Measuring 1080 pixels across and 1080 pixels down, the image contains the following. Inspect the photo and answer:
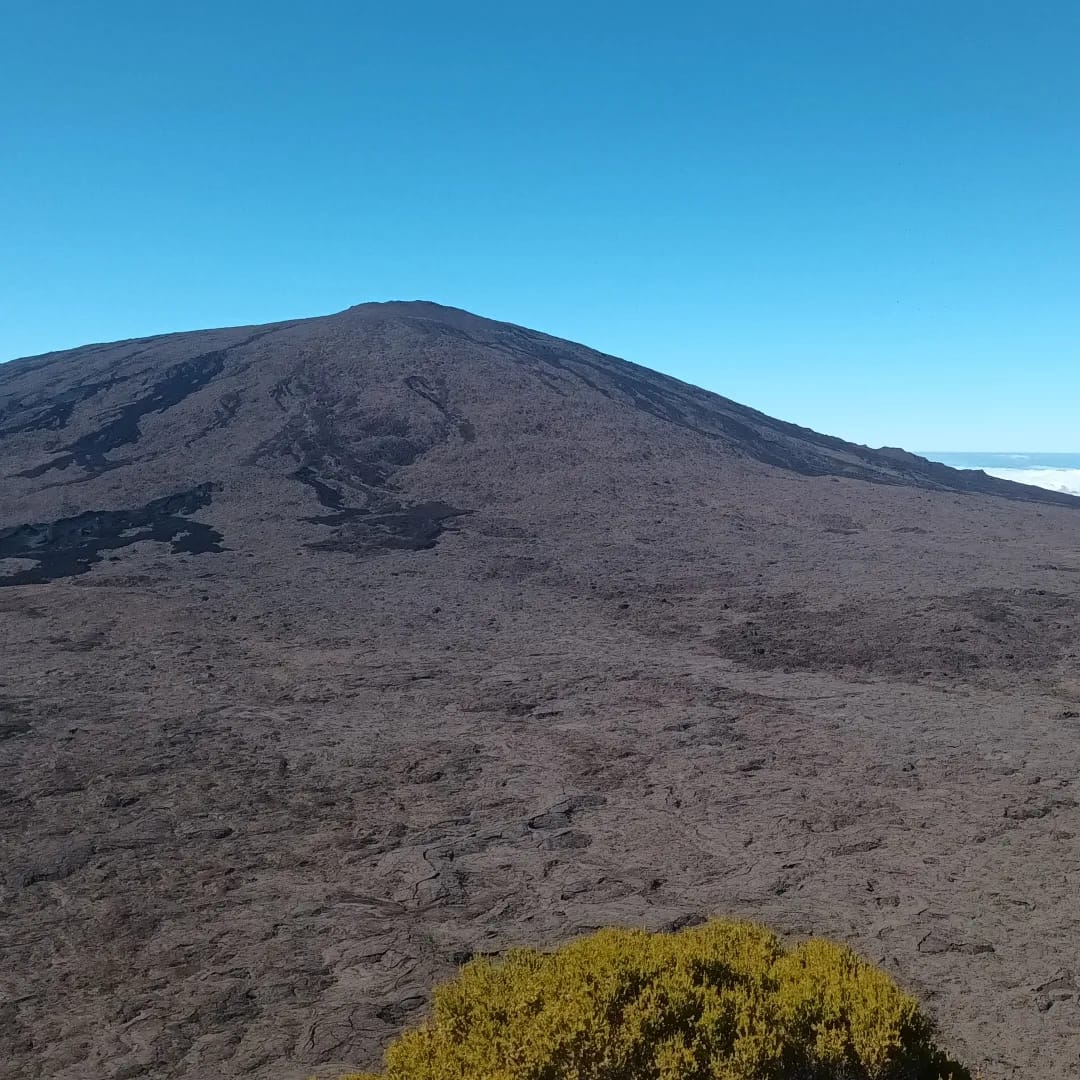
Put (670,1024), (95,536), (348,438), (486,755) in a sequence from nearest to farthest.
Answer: (670,1024), (486,755), (95,536), (348,438)

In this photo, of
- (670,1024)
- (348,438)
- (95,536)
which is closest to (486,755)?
(670,1024)

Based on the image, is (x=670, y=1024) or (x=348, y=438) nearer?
(x=670, y=1024)

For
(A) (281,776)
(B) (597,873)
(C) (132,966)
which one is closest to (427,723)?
(A) (281,776)

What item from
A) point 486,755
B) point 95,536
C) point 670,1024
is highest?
point 95,536

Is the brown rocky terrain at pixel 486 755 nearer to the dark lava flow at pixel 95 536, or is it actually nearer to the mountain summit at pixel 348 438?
the dark lava flow at pixel 95 536

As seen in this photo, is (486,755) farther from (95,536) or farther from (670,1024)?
(95,536)

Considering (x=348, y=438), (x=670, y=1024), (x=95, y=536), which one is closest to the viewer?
(x=670, y=1024)

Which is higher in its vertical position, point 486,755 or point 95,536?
point 95,536

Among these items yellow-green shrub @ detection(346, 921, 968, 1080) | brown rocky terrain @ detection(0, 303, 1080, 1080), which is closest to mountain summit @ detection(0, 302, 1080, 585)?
brown rocky terrain @ detection(0, 303, 1080, 1080)
